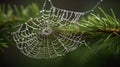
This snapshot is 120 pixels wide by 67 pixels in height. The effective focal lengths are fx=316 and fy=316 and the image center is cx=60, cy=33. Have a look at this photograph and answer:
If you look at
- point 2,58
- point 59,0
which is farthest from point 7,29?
point 59,0

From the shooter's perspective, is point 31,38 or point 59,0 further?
point 59,0

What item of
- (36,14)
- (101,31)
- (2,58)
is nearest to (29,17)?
(36,14)

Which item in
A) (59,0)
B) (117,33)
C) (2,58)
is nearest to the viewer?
(117,33)

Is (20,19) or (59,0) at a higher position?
(59,0)

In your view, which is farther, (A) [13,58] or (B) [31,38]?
(A) [13,58]

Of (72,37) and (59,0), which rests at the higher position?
(59,0)

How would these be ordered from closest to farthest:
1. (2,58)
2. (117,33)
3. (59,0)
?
(117,33), (2,58), (59,0)

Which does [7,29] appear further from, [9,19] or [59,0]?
[59,0]

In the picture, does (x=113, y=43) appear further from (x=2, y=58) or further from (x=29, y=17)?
(x=2, y=58)
